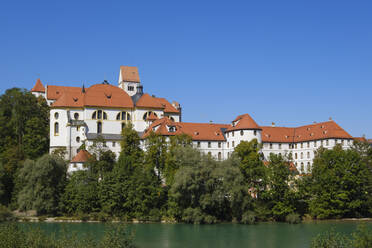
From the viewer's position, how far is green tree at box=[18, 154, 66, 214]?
5441 centimetres

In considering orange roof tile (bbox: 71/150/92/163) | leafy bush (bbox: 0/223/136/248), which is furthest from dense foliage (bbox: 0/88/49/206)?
leafy bush (bbox: 0/223/136/248)

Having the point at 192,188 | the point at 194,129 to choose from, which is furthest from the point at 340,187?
the point at 194,129

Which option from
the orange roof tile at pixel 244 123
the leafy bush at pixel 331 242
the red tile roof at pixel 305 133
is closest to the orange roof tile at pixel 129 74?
the red tile roof at pixel 305 133

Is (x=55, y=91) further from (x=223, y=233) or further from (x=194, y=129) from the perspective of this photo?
(x=223, y=233)

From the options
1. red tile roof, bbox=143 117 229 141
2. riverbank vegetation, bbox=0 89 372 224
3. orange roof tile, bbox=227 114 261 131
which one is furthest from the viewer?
red tile roof, bbox=143 117 229 141

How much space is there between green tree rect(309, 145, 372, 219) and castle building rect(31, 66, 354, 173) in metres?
10.3

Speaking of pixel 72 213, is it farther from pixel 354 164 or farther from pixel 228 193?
pixel 354 164

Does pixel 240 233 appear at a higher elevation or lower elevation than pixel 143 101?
lower

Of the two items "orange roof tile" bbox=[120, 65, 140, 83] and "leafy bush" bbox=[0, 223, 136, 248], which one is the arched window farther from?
"leafy bush" bbox=[0, 223, 136, 248]

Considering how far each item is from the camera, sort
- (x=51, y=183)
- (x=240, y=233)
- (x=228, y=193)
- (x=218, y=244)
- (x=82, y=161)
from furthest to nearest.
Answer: (x=82, y=161) < (x=51, y=183) < (x=228, y=193) < (x=240, y=233) < (x=218, y=244)

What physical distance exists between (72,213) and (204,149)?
902 inches

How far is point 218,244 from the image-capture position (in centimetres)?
3875

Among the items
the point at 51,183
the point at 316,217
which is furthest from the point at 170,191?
the point at 316,217

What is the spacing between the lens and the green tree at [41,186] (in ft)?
178
